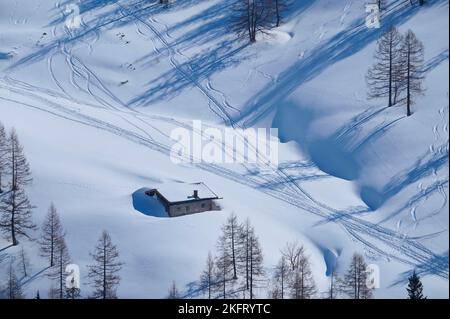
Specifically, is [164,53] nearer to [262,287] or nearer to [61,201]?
[61,201]

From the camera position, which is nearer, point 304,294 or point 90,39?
point 304,294

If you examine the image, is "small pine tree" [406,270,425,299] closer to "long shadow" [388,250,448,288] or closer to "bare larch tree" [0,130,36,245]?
"long shadow" [388,250,448,288]

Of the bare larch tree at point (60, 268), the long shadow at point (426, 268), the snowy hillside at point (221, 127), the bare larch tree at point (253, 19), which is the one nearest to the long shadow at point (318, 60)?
the snowy hillside at point (221, 127)

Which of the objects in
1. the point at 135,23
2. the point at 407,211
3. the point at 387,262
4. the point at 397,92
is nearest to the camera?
the point at 387,262

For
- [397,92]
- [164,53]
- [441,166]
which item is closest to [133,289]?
[441,166]

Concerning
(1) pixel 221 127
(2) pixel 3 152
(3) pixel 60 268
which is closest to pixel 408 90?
(1) pixel 221 127

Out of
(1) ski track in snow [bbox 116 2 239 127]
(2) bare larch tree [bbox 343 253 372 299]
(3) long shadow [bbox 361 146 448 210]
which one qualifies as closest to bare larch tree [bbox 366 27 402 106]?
(3) long shadow [bbox 361 146 448 210]
